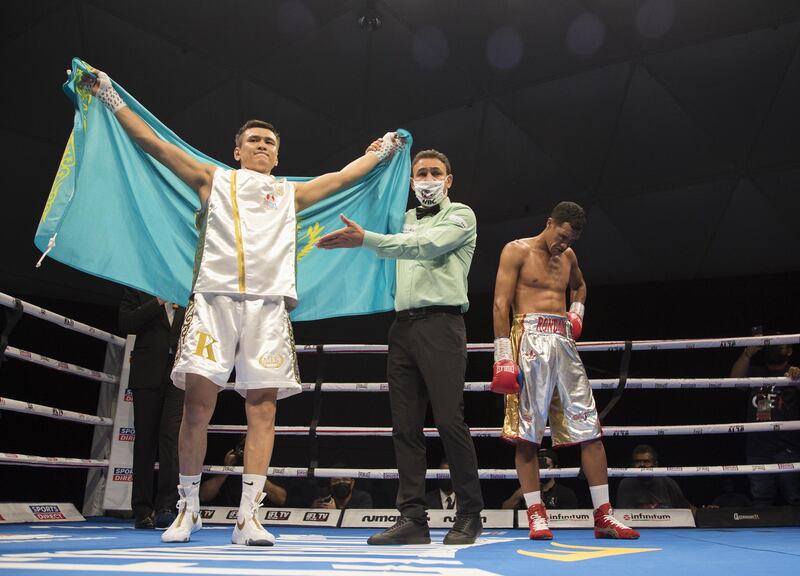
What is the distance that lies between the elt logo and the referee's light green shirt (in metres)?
1.06

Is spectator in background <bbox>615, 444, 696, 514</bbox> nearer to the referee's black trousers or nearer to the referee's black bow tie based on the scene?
the referee's black trousers

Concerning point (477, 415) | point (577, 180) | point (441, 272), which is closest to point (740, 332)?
point (577, 180)

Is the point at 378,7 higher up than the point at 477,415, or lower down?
higher up

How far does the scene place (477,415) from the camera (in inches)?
321

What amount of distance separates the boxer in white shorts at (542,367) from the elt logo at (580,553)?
657mm

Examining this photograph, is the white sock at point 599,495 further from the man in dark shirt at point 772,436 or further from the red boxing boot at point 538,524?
the man in dark shirt at point 772,436

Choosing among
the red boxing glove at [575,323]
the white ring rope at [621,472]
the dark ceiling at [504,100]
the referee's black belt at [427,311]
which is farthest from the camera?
the dark ceiling at [504,100]

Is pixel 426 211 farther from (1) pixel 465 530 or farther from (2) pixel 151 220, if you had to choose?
(1) pixel 465 530

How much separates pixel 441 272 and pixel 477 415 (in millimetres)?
5472

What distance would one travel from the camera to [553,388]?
3342 mm

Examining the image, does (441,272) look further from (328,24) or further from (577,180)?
(577,180)

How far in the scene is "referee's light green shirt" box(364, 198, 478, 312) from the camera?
2.82 metres

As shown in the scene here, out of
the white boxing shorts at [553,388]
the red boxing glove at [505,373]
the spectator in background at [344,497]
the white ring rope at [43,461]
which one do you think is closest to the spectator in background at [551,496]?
the spectator in background at [344,497]

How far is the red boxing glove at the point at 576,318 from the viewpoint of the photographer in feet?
11.8
